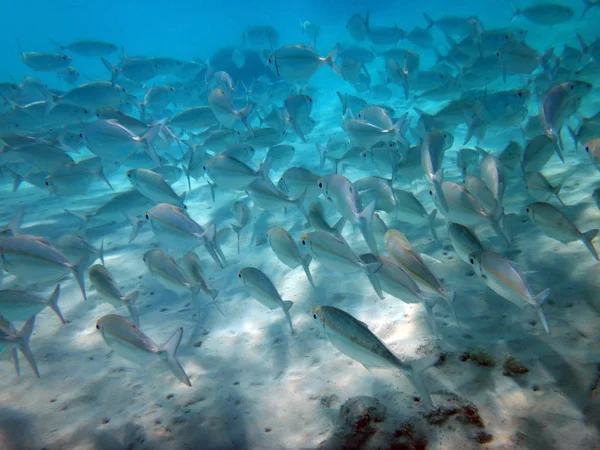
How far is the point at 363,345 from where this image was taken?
5.97ft

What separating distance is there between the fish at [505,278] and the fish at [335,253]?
2.39 feet

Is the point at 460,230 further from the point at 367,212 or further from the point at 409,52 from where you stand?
the point at 409,52

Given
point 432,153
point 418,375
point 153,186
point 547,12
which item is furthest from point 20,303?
point 547,12

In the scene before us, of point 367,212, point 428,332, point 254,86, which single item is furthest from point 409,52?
point 428,332

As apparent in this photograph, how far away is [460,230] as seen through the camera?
255cm

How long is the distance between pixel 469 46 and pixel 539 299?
7.68 metres

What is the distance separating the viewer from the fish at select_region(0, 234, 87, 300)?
278cm

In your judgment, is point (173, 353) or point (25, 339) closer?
point (173, 353)

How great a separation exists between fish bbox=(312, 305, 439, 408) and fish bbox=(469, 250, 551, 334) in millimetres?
731

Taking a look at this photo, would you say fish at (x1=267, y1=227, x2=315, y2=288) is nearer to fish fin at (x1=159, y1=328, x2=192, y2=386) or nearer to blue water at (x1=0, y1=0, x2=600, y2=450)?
blue water at (x1=0, y1=0, x2=600, y2=450)

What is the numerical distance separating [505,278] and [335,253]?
1162mm

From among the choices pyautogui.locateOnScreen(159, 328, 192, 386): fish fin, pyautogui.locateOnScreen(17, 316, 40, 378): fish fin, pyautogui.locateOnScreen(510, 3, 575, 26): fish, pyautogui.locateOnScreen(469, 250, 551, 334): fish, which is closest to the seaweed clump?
pyautogui.locateOnScreen(469, 250, 551, 334): fish

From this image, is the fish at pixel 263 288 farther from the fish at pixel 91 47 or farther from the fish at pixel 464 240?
the fish at pixel 91 47

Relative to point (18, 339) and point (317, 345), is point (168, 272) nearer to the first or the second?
point (18, 339)
